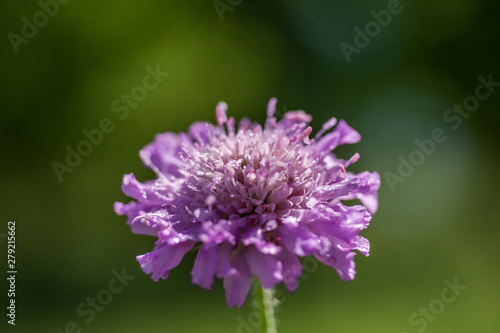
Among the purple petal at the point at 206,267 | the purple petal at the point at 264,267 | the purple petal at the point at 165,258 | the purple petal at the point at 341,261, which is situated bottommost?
the purple petal at the point at 341,261

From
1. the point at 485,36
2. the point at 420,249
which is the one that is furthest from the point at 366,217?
the point at 485,36

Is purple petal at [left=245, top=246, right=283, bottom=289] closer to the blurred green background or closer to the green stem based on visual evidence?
the green stem

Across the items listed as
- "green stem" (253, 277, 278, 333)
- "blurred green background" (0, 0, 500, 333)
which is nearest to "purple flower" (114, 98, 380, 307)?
"green stem" (253, 277, 278, 333)

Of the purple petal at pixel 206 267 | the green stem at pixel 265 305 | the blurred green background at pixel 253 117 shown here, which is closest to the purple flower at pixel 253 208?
the purple petal at pixel 206 267

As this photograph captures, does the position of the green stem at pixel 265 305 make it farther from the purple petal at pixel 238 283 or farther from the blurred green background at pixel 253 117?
the blurred green background at pixel 253 117

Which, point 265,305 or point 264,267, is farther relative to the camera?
point 265,305

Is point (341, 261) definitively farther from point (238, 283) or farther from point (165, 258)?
point (165, 258)

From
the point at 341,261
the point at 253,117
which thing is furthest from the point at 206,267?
the point at 253,117
